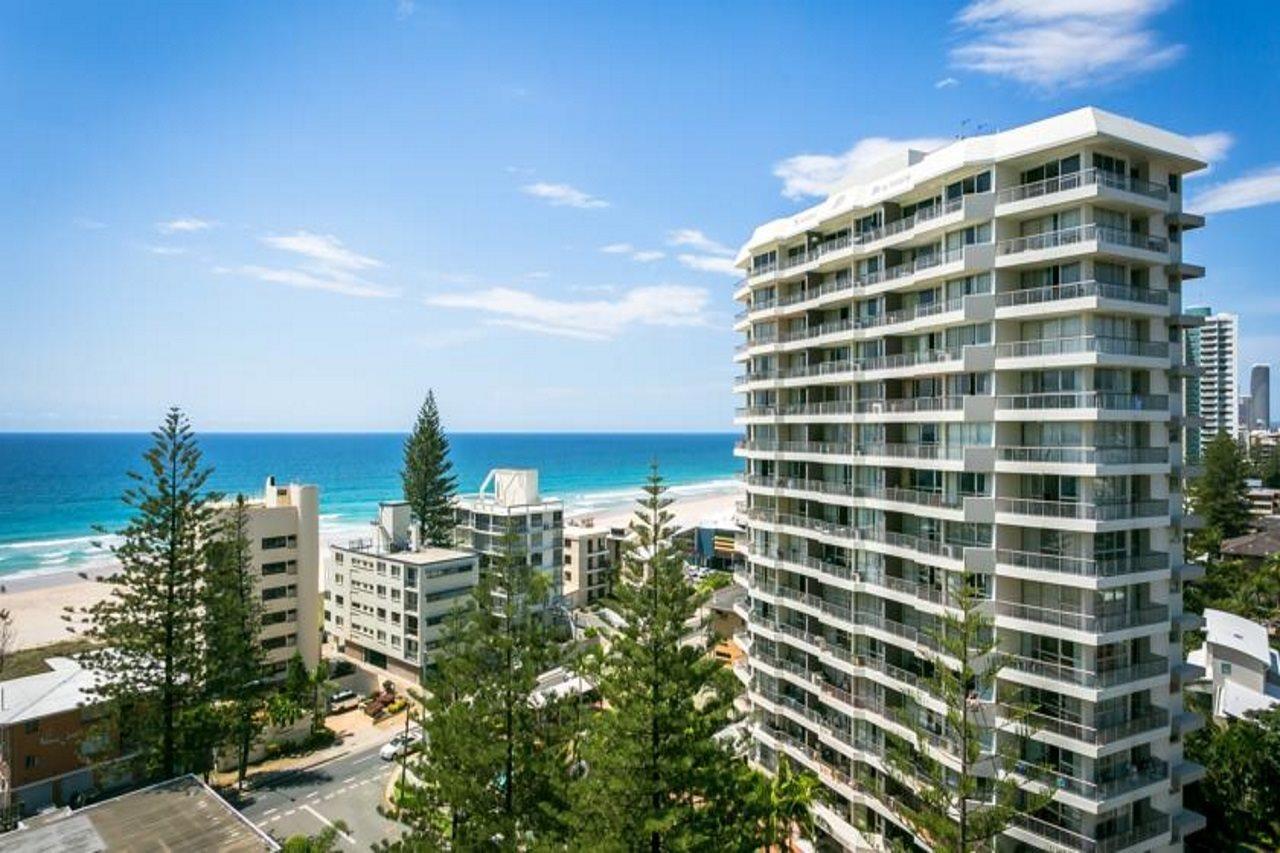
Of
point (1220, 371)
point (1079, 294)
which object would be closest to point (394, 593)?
point (1079, 294)

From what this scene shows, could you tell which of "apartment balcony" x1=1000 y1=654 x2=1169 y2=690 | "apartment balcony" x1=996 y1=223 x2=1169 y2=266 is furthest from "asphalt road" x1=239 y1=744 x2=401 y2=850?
"apartment balcony" x1=996 y1=223 x2=1169 y2=266

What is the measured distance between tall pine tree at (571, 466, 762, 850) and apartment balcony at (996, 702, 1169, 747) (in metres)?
7.45

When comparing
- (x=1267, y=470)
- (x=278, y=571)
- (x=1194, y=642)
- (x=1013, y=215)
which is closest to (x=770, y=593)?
(x=1013, y=215)

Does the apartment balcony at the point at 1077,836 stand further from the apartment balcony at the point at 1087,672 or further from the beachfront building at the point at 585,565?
the beachfront building at the point at 585,565

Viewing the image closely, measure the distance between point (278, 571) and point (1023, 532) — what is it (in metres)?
38.0

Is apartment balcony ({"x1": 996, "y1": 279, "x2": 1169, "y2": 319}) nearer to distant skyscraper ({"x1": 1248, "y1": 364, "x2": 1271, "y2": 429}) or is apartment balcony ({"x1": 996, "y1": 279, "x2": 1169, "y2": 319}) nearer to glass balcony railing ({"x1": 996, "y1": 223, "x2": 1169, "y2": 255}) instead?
glass balcony railing ({"x1": 996, "y1": 223, "x2": 1169, "y2": 255})

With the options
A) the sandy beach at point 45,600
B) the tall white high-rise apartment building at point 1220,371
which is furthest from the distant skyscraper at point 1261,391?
the sandy beach at point 45,600

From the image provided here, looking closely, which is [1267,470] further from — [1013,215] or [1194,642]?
[1013,215]

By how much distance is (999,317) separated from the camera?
19.7 m

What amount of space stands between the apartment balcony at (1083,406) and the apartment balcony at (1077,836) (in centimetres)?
1048

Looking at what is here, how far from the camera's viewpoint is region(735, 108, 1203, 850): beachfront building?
60.7 feet

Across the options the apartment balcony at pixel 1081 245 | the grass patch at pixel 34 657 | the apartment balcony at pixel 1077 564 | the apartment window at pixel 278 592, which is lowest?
the grass patch at pixel 34 657

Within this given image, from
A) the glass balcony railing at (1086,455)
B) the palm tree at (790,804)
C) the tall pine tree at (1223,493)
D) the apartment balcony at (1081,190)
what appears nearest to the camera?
the glass balcony railing at (1086,455)

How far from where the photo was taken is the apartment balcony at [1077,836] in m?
18.2
